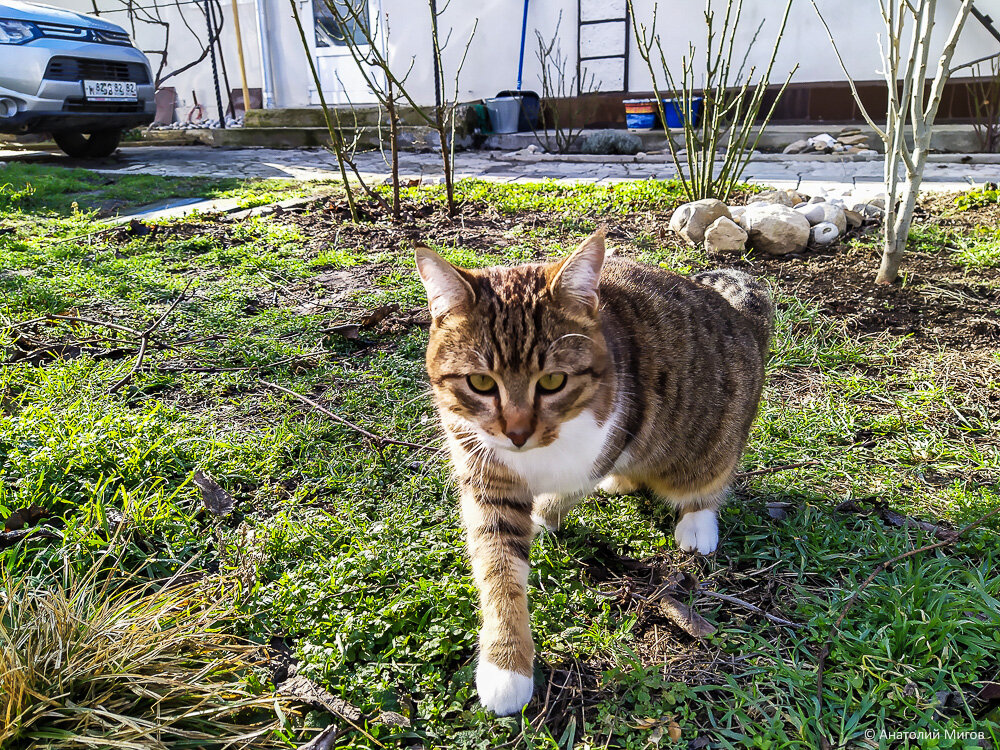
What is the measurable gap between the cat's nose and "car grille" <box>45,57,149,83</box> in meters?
9.70

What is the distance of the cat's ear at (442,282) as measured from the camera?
6.13 ft

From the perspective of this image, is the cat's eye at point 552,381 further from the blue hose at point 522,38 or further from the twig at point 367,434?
the blue hose at point 522,38

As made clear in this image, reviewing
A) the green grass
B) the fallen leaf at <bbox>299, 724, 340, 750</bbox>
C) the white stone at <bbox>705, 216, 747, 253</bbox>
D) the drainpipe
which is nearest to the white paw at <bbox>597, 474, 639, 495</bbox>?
the fallen leaf at <bbox>299, 724, 340, 750</bbox>

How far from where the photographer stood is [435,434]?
272cm

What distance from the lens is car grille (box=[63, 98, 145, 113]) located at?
8859mm

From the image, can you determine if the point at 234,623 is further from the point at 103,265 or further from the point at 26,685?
the point at 103,265

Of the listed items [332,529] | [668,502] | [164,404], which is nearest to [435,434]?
[332,529]

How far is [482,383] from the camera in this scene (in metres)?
1.89

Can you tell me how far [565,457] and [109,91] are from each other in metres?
10.2

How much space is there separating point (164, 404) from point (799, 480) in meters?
2.58

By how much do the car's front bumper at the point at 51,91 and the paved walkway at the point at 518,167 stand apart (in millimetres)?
616

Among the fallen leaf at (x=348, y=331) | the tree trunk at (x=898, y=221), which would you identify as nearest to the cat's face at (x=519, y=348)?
the fallen leaf at (x=348, y=331)

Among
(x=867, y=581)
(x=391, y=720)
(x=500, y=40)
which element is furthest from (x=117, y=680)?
(x=500, y=40)

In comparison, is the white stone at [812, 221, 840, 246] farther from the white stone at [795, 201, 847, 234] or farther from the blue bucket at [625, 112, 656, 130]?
the blue bucket at [625, 112, 656, 130]
